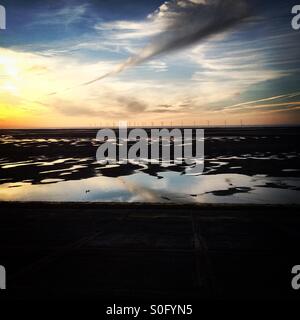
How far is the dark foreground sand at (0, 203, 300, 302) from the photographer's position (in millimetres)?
4242

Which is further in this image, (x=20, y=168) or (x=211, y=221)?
(x=20, y=168)

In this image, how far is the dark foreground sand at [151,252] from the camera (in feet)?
13.9

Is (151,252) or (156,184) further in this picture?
(156,184)

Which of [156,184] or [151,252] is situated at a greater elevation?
[151,252]

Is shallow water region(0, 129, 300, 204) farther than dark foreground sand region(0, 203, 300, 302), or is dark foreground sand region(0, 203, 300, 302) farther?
shallow water region(0, 129, 300, 204)

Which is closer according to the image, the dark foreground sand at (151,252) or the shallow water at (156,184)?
the dark foreground sand at (151,252)

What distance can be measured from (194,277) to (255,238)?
2099 mm

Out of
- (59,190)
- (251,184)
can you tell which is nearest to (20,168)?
(59,190)

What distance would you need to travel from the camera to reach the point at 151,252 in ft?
17.8

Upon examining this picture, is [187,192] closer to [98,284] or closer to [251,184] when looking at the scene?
[251,184]

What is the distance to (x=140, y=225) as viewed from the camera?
22.9ft
